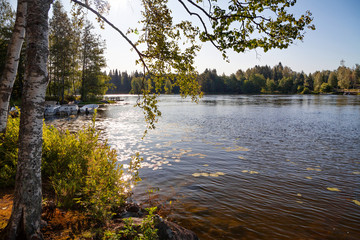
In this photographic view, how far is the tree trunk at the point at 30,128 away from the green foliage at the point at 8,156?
3.12m

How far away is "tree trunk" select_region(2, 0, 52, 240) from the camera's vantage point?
3.24 meters

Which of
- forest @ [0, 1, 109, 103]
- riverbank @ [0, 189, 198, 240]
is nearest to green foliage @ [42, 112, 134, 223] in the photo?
riverbank @ [0, 189, 198, 240]

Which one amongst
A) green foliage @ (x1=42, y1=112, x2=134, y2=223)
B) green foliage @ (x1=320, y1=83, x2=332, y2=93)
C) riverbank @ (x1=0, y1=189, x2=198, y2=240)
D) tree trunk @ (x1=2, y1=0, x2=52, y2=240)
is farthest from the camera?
green foliage @ (x1=320, y1=83, x2=332, y2=93)

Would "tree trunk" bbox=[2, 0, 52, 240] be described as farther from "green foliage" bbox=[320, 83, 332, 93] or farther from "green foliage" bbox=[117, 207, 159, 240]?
"green foliage" bbox=[320, 83, 332, 93]

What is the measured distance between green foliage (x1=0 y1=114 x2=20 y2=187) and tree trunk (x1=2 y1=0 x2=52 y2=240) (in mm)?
3121

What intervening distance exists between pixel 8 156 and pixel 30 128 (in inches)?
168

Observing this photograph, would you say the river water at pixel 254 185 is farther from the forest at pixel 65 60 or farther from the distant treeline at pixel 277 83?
the distant treeline at pixel 277 83

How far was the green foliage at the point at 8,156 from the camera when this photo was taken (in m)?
5.70

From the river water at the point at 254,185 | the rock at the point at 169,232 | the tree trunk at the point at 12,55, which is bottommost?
the river water at the point at 254,185

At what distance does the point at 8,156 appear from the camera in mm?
6254

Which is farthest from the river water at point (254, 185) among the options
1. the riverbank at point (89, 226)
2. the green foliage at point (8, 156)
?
the green foliage at point (8, 156)

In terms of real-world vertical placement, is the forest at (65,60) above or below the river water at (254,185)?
above

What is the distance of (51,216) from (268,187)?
703 cm

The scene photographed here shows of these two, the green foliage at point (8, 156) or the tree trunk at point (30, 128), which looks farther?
the green foliage at point (8, 156)
